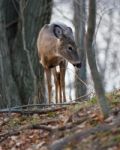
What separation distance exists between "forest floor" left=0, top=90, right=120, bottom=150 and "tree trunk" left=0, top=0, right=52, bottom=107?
5008 mm

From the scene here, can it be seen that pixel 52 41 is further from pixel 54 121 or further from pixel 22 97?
pixel 54 121

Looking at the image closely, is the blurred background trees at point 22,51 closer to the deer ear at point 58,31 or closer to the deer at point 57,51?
the deer at point 57,51

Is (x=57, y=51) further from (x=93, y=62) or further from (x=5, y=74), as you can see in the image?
(x=93, y=62)

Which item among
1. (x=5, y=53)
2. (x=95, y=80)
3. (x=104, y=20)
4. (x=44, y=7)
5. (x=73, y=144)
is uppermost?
(x=104, y=20)

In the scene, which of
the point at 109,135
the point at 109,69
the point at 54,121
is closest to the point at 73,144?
the point at 109,135

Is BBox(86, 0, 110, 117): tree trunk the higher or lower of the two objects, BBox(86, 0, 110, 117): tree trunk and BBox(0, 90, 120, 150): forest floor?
the higher

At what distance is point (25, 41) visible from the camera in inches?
592

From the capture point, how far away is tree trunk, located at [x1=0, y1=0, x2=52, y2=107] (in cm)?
1502

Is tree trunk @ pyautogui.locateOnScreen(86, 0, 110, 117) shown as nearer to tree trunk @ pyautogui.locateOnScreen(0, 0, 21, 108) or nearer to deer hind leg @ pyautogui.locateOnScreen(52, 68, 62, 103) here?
deer hind leg @ pyautogui.locateOnScreen(52, 68, 62, 103)

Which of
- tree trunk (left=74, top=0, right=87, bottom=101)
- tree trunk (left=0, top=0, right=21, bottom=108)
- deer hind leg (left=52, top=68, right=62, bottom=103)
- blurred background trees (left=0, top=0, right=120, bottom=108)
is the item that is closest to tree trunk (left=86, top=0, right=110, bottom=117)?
deer hind leg (left=52, top=68, right=62, bottom=103)

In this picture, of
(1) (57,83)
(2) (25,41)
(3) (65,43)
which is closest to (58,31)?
(3) (65,43)

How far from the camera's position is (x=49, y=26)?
13586 mm

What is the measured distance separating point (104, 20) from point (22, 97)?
1754 centimetres

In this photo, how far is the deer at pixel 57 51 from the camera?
13211 mm
